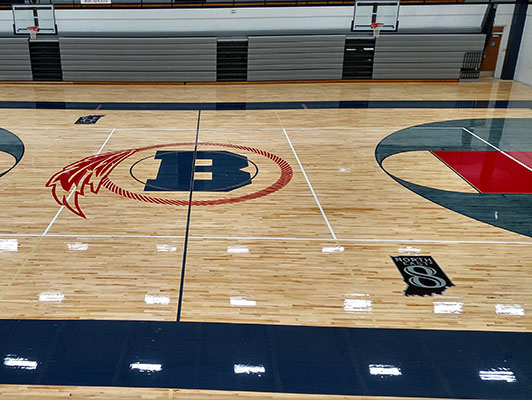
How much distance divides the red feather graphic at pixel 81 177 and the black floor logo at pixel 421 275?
374 cm

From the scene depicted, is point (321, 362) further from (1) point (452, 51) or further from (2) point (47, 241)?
(1) point (452, 51)

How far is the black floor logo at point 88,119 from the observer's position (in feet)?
32.8

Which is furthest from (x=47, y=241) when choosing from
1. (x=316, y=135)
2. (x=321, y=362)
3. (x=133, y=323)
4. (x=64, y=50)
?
(x=64, y=50)

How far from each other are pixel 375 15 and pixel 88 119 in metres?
8.29

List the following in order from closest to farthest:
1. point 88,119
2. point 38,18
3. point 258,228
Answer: point 258,228 < point 88,119 < point 38,18

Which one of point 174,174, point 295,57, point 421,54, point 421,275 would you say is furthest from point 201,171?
point 421,54

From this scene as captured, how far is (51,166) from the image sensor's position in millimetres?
7566

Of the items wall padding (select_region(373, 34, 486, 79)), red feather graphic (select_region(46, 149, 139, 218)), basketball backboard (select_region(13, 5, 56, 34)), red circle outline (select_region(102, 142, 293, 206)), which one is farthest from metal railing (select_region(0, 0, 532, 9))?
red circle outline (select_region(102, 142, 293, 206))

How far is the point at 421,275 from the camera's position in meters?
4.84

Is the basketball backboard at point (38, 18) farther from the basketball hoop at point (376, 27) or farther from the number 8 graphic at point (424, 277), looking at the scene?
the number 8 graphic at point (424, 277)

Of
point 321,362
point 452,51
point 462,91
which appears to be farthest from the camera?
point 452,51

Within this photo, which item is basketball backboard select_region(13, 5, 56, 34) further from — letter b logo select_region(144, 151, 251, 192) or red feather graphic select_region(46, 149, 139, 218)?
letter b logo select_region(144, 151, 251, 192)

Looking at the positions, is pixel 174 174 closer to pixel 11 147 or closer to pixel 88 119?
pixel 11 147

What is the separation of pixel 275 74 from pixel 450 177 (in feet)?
25.6
